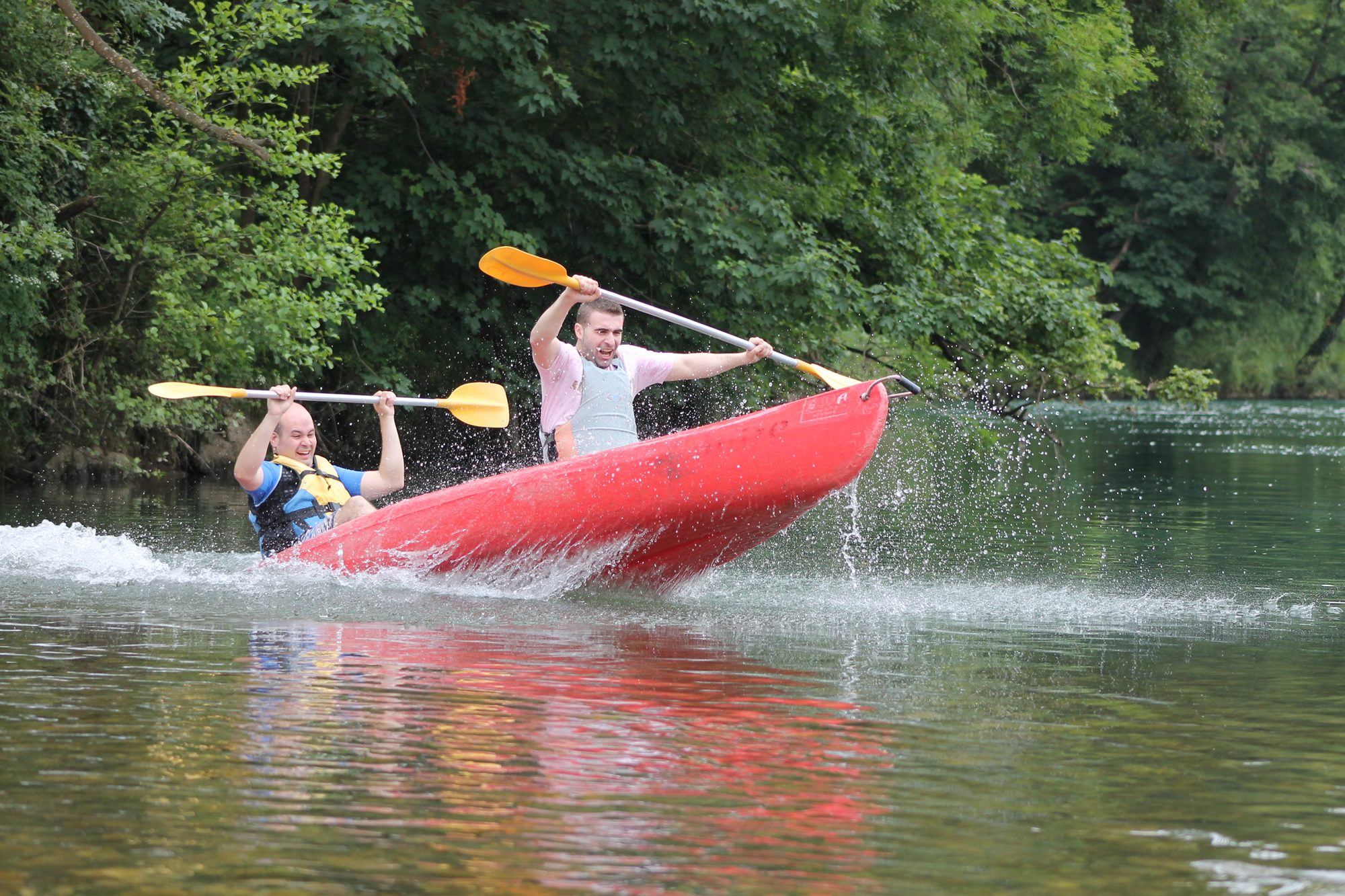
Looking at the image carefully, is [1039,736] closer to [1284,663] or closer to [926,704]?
[926,704]

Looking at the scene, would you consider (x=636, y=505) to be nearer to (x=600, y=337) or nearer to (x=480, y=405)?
(x=600, y=337)

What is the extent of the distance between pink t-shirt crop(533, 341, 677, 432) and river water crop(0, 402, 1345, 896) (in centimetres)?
75

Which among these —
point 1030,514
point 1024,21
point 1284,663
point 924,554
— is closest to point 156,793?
point 1284,663

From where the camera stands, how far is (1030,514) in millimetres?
12875

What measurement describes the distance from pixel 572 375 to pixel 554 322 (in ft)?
1.17

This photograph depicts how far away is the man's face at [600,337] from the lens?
24.3 ft

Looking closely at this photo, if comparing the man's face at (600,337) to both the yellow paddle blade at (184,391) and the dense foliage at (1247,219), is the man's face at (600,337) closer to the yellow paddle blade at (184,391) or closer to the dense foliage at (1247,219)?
the yellow paddle blade at (184,391)

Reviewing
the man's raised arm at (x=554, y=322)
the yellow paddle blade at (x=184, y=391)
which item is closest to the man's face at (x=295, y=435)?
the yellow paddle blade at (x=184, y=391)

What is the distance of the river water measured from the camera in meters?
3.28

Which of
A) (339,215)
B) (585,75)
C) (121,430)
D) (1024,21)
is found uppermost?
(1024,21)

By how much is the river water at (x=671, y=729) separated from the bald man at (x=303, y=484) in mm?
372

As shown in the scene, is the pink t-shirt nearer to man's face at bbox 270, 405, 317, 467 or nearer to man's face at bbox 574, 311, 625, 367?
man's face at bbox 574, 311, 625, 367

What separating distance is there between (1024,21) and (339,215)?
363 inches

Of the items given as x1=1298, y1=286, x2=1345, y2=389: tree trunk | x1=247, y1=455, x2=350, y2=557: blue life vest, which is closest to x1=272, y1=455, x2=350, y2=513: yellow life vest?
x1=247, y1=455, x2=350, y2=557: blue life vest
